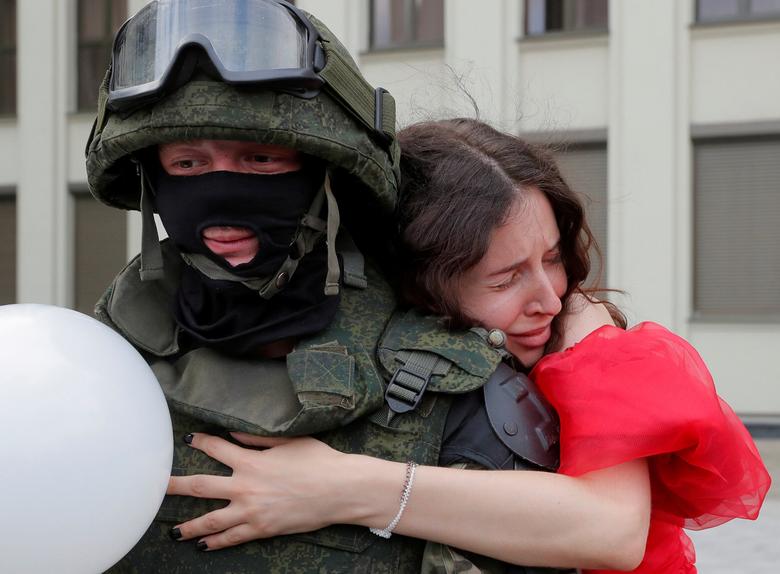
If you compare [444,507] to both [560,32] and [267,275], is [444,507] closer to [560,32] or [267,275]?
[267,275]

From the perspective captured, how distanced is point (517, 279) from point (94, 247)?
1031cm

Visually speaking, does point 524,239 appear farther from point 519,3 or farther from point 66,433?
point 519,3

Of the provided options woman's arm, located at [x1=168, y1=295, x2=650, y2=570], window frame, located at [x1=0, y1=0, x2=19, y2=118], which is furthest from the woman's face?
window frame, located at [x1=0, y1=0, x2=19, y2=118]

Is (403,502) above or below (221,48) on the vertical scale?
below

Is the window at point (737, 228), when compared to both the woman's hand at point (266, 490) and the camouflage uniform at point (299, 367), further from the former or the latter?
the woman's hand at point (266, 490)

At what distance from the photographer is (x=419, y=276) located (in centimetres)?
187

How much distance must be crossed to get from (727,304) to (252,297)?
836 centimetres

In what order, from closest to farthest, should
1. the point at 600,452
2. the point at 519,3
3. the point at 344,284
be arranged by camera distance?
1. the point at 600,452
2. the point at 344,284
3. the point at 519,3

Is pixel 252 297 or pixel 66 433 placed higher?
pixel 252 297

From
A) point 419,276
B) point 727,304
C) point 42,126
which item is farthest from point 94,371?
point 42,126

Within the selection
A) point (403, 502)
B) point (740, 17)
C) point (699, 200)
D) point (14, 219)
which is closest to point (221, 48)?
point (403, 502)

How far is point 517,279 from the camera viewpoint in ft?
6.30

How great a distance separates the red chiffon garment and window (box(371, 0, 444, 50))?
876cm

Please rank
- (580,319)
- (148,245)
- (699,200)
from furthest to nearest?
1. (699,200)
2. (580,319)
3. (148,245)
